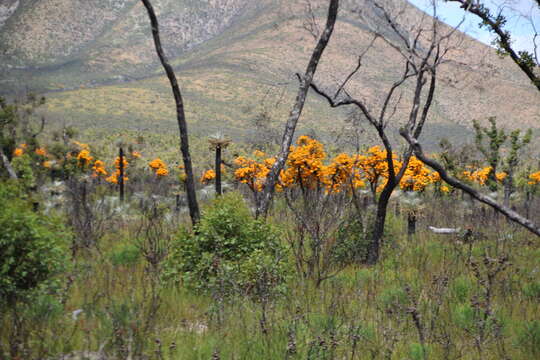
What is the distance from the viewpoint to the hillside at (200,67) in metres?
70.1

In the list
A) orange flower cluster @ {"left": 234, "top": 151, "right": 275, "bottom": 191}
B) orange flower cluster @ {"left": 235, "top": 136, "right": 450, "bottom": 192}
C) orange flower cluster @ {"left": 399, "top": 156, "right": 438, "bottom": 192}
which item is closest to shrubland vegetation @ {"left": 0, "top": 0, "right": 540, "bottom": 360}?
orange flower cluster @ {"left": 235, "top": 136, "right": 450, "bottom": 192}

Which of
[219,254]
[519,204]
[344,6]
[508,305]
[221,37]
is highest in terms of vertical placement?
[221,37]

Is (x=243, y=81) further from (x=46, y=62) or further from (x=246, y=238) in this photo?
(x=246, y=238)

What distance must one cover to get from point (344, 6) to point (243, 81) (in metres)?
82.0

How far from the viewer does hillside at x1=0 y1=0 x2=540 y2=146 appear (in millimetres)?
70062

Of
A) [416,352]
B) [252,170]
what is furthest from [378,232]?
[252,170]

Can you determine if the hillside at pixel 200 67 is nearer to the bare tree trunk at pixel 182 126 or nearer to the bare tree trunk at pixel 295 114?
the bare tree trunk at pixel 295 114

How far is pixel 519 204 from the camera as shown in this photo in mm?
26422

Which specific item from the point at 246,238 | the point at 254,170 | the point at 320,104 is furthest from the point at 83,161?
the point at 320,104

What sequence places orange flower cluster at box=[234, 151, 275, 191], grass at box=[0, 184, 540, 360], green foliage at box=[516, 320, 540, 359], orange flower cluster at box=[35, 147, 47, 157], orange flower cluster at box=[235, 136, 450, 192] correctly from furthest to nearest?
orange flower cluster at box=[35, 147, 47, 157] < orange flower cluster at box=[234, 151, 275, 191] < orange flower cluster at box=[235, 136, 450, 192] < green foliage at box=[516, 320, 540, 359] < grass at box=[0, 184, 540, 360]

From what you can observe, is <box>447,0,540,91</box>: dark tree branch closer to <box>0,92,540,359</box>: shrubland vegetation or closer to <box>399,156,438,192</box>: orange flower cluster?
<box>0,92,540,359</box>: shrubland vegetation

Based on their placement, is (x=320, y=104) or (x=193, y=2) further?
(x=193, y=2)

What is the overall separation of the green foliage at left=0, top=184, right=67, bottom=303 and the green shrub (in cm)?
164

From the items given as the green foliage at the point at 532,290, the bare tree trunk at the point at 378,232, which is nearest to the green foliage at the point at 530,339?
the green foliage at the point at 532,290
